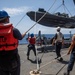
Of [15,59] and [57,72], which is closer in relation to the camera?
[15,59]

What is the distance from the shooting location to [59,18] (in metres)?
27.2

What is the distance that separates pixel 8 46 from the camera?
14.9 ft

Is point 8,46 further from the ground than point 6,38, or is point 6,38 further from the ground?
point 6,38

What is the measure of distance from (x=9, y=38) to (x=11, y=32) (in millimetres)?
126

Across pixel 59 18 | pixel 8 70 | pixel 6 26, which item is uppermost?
pixel 59 18

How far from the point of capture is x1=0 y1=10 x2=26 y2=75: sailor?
454 cm

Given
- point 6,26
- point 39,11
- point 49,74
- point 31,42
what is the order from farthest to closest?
point 39,11, point 31,42, point 49,74, point 6,26

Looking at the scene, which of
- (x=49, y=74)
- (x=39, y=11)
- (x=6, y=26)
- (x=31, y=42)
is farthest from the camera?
(x=39, y=11)

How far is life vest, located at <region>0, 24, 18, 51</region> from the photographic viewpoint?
452cm

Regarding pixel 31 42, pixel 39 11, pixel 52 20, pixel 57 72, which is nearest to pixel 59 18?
pixel 52 20

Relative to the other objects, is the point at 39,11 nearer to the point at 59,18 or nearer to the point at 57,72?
the point at 59,18

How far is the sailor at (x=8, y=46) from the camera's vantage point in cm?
454

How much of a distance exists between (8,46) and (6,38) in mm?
165

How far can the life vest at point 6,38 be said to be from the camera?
178 inches
